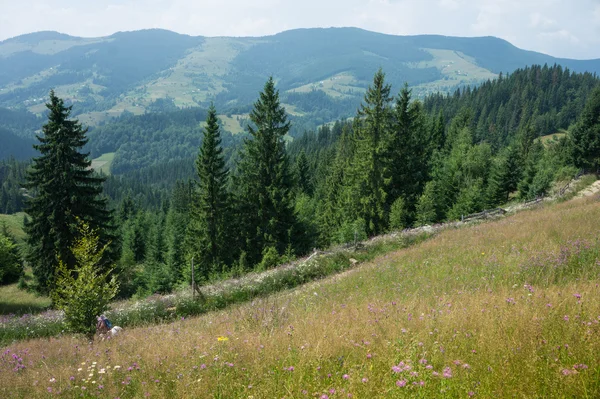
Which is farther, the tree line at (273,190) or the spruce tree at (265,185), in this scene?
the spruce tree at (265,185)

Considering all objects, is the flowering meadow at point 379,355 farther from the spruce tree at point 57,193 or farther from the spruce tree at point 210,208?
the spruce tree at point 210,208

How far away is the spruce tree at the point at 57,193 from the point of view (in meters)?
25.6

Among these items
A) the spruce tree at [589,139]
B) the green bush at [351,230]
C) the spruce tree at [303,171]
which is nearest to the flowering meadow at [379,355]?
the green bush at [351,230]

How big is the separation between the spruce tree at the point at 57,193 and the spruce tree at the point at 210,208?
7713mm

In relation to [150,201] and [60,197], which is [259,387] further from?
[150,201]

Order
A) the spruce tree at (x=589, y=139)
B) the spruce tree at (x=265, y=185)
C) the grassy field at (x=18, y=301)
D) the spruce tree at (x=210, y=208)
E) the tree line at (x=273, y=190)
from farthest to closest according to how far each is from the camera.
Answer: the spruce tree at (x=589, y=139)
the grassy field at (x=18, y=301)
the spruce tree at (x=265, y=185)
the spruce tree at (x=210, y=208)
the tree line at (x=273, y=190)

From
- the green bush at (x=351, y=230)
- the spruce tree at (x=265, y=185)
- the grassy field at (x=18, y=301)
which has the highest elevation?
the spruce tree at (x=265, y=185)

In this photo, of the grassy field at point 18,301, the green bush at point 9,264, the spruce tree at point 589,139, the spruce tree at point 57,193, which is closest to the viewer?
the spruce tree at point 57,193

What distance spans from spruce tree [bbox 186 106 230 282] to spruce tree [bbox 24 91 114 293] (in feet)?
25.3

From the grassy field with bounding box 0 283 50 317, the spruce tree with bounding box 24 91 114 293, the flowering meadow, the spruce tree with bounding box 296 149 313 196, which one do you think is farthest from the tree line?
the spruce tree with bounding box 296 149 313 196

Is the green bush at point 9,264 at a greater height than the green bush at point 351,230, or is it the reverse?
the green bush at point 351,230

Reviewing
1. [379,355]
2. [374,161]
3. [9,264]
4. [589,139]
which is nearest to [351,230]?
[374,161]

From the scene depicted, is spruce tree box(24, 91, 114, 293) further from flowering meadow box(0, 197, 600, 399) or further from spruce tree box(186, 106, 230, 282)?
flowering meadow box(0, 197, 600, 399)

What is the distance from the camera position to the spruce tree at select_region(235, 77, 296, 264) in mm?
30625
